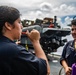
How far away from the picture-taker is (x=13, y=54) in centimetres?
134

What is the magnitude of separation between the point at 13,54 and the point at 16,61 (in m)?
0.05

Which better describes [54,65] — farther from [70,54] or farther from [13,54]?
[13,54]

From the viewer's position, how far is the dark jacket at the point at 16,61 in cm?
134

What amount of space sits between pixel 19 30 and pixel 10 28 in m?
0.08

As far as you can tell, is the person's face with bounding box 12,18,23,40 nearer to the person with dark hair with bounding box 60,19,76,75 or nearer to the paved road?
the person with dark hair with bounding box 60,19,76,75

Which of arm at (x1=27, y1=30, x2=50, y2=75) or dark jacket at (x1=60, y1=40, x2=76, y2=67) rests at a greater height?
arm at (x1=27, y1=30, x2=50, y2=75)

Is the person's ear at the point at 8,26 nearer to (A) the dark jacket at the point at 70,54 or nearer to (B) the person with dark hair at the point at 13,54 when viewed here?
(B) the person with dark hair at the point at 13,54

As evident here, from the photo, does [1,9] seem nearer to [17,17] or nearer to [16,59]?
[17,17]

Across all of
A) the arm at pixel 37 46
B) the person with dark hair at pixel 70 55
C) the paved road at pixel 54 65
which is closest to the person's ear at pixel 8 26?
the arm at pixel 37 46

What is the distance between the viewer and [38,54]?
152cm

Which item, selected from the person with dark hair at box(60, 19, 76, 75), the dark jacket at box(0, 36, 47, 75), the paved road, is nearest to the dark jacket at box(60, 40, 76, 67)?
the person with dark hair at box(60, 19, 76, 75)

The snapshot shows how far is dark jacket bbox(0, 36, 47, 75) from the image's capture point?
4.40 ft

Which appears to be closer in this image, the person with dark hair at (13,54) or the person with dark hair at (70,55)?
the person with dark hair at (13,54)

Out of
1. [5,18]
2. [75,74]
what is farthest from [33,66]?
[75,74]
